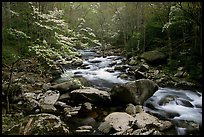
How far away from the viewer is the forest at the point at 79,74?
6309mm

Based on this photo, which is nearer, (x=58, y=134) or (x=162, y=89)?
(x=58, y=134)

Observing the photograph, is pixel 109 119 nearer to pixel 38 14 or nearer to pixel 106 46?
pixel 38 14

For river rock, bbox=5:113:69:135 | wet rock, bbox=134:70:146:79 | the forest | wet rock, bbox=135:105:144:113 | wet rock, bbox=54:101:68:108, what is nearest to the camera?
river rock, bbox=5:113:69:135

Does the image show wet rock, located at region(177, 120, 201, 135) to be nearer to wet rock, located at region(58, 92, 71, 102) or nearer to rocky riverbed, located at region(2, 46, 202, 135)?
rocky riverbed, located at region(2, 46, 202, 135)

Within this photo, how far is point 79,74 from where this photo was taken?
46.6 ft

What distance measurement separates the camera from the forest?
6.31 meters

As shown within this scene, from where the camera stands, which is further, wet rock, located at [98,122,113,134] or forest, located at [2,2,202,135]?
wet rock, located at [98,122,113,134]

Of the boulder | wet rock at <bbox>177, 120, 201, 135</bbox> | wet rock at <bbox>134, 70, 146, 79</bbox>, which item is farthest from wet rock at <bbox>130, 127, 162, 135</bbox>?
the boulder

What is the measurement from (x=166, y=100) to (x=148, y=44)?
31.6 feet

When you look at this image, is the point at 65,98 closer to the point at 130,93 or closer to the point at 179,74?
the point at 130,93

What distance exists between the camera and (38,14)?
588cm

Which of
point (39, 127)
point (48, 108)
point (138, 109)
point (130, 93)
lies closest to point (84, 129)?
point (39, 127)

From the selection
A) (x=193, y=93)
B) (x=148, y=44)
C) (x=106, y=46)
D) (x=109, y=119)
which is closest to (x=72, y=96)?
(x=109, y=119)

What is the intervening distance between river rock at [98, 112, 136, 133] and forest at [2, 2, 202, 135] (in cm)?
3
